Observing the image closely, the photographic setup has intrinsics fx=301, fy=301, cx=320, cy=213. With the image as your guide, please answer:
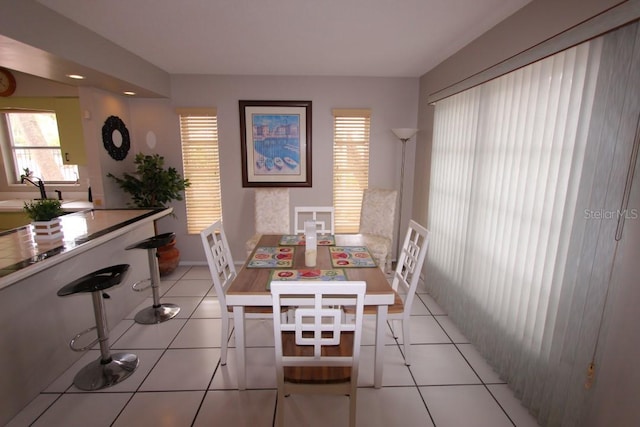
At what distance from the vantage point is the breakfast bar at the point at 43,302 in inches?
71.3

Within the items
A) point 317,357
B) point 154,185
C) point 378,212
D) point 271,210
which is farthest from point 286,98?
point 317,357

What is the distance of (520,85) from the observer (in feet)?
6.56

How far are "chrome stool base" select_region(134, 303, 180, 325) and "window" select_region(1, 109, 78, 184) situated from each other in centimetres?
268

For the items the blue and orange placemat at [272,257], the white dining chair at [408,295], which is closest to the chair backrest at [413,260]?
the white dining chair at [408,295]

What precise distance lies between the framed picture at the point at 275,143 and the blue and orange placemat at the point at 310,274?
2.15 meters

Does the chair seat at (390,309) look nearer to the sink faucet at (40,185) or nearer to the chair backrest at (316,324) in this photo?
the chair backrest at (316,324)

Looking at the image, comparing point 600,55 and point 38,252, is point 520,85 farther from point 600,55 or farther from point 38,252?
point 38,252

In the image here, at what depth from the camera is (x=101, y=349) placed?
2197 millimetres

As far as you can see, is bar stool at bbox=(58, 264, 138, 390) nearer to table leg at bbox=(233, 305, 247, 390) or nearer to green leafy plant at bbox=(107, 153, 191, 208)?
table leg at bbox=(233, 305, 247, 390)

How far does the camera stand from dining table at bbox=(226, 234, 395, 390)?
1818 mm

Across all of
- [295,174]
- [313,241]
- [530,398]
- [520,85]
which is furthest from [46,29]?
[530,398]

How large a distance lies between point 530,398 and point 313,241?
1698mm

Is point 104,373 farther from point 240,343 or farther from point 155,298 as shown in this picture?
point 240,343

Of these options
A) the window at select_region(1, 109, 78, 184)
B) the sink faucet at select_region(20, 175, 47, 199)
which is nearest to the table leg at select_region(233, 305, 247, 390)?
the sink faucet at select_region(20, 175, 47, 199)
